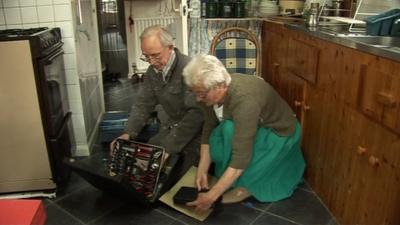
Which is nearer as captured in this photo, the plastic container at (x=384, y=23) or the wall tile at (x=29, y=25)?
the plastic container at (x=384, y=23)

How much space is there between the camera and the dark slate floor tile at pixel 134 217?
164 centimetres

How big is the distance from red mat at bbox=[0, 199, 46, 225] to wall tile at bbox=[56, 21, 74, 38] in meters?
1.12

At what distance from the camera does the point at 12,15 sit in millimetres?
2035

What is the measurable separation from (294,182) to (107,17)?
5.89 m

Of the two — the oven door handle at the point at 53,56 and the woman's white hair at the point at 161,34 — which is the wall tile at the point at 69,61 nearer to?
the oven door handle at the point at 53,56

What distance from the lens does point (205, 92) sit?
1418 millimetres

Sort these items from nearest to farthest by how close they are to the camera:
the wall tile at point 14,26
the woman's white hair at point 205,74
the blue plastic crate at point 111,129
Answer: the woman's white hair at point 205,74
the wall tile at point 14,26
the blue plastic crate at point 111,129

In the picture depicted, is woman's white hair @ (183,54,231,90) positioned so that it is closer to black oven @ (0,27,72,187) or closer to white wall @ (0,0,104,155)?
black oven @ (0,27,72,187)

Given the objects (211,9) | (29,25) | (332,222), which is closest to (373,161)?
(332,222)

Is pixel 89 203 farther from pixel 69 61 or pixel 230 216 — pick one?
pixel 69 61

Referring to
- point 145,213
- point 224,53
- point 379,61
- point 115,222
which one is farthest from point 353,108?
point 224,53

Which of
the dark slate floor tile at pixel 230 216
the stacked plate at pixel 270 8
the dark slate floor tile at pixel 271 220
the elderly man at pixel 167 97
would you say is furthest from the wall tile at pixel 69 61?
the stacked plate at pixel 270 8

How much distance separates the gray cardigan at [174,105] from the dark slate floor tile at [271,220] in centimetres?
55

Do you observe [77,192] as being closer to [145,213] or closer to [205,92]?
[145,213]
